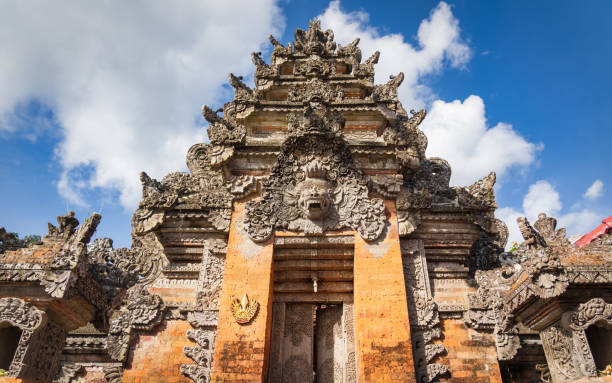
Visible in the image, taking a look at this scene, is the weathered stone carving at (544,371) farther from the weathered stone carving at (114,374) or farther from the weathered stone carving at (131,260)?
the weathered stone carving at (114,374)

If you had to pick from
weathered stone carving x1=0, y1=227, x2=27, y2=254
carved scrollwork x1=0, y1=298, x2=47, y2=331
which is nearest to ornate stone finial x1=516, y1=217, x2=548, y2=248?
carved scrollwork x1=0, y1=298, x2=47, y2=331

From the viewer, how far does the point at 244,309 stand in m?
8.73

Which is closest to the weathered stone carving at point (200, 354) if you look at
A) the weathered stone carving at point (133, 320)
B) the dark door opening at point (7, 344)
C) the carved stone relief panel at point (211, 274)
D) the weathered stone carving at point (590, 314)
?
the carved stone relief panel at point (211, 274)

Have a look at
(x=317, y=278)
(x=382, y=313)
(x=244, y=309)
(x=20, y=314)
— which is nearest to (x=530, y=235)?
(x=382, y=313)

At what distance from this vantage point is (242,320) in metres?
8.62

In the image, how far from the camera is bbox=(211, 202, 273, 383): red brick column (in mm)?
8188

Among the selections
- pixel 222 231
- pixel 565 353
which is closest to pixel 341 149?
pixel 222 231

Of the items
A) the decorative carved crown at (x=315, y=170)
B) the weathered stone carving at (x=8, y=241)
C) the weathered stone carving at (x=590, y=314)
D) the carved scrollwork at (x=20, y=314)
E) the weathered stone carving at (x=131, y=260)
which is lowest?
the carved scrollwork at (x=20, y=314)

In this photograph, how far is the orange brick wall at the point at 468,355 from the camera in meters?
8.48

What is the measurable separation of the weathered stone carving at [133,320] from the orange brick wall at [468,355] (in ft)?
21.7

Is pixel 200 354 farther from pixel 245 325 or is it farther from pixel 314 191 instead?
pixel 314 191

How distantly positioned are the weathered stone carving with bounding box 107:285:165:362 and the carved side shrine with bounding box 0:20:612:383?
31mm

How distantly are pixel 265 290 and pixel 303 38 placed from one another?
41.0 feet

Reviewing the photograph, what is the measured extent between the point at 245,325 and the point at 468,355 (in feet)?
16.3
